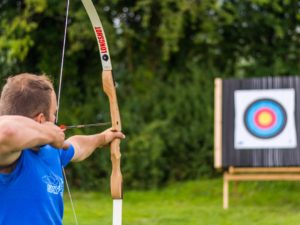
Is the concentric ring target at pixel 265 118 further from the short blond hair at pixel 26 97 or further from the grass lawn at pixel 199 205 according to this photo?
the short blond hair at pixel 26 97

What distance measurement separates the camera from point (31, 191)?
2023 mm

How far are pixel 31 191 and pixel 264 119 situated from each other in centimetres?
585

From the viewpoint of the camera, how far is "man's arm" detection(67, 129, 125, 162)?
2426 mm

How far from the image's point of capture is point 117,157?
2.82m

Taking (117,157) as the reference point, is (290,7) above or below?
above

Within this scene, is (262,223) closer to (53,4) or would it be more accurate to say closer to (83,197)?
(83,197)

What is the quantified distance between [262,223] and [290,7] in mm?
4430

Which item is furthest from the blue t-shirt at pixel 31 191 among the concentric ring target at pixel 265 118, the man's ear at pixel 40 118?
the concentric ring target at pixel 265 118

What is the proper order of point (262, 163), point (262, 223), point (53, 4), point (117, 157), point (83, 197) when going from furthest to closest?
point (53, 4) < point (83, 197) < point (262, 163) < point (262, 223) < point (117, 157)

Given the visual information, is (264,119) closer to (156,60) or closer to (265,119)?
(265,119)

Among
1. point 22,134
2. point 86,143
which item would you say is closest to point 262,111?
point 86,143

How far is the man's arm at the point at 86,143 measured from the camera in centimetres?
243

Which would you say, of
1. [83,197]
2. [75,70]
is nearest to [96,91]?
[75,70]

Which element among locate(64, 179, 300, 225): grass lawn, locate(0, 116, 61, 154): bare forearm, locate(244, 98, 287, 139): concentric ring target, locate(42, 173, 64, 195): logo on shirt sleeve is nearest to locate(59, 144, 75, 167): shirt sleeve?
locate(42, 173, 64, 195): logo on shirt sleeve
